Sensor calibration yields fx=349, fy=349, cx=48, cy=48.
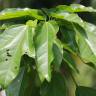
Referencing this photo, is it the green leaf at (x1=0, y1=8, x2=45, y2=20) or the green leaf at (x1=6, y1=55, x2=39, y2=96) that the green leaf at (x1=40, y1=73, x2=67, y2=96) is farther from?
the green leaf at (x1=0, y1=8, x2=45, y2=20)

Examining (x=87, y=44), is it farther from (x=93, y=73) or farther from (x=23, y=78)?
(x=93, y=73)

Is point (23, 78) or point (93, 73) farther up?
point (23, 78)

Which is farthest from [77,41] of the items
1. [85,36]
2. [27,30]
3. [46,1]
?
[46,1]

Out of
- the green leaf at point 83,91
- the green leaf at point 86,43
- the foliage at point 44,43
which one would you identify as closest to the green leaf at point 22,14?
the foliage at point 44,43

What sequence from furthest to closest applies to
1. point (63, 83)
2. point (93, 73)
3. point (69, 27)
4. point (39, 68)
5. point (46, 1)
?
point (93, 73), point (46, 1), point (63, 83), point (69, 27), point (39, 68)

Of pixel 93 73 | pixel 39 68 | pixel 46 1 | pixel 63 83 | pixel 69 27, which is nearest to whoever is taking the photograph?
pixel 39 68

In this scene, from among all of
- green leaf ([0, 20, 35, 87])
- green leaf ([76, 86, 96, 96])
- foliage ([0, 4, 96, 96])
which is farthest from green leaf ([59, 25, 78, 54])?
green leaf ([76, 86, 96, 96])
